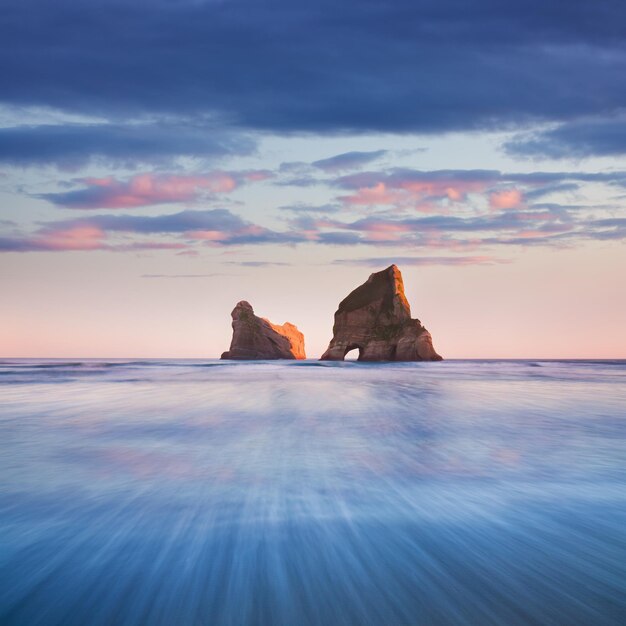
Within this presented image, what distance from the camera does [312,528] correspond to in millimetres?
4891

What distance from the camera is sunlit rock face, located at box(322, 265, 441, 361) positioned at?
4296 inches

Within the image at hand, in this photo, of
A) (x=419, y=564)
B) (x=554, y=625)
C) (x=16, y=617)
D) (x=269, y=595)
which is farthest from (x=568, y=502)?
(x=16, y=617)

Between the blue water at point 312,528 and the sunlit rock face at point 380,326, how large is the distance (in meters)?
99.2

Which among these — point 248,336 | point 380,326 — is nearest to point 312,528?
point 380,326

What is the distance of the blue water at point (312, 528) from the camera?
11.0 ft

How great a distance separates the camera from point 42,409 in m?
Result: 16.4

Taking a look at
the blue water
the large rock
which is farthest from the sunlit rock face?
the blue water

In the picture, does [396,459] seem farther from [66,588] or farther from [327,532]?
[66,588]

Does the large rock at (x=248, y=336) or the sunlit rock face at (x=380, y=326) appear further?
the large rock at (x=248, y=336)

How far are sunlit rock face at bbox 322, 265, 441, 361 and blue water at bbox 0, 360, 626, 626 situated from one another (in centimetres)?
9917

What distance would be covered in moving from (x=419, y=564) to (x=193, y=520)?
2168mm

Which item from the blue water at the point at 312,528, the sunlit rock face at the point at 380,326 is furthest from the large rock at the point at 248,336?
the blue water at the point at 312,528

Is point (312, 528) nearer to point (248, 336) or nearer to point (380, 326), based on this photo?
point (380, 326)

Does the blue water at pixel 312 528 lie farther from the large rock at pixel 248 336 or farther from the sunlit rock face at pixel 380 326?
the large rock at pixel 248 336
